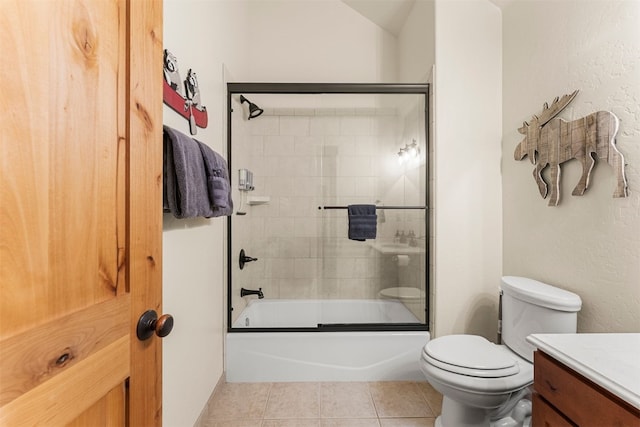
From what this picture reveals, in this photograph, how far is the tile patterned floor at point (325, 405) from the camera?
1.66m

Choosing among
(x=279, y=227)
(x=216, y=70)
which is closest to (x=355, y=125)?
(x=279, y=227)

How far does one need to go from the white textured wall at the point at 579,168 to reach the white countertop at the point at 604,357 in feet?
1.30

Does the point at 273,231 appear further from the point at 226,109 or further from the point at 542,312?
the point at 542,312

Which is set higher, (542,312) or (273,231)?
(273,231)

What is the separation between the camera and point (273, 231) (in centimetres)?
274

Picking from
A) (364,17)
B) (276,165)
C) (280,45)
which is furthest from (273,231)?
(364,17)

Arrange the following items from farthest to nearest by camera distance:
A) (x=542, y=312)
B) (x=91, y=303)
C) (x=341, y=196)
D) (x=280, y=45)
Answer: (x=280, y=45) → (x=341, y=196) → (x=542, y=312) → (x=91, y=303)

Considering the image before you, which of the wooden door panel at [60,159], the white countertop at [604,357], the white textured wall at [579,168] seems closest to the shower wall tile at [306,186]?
the white textured wall at [579,168]

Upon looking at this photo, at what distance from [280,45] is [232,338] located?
2554 millimetres

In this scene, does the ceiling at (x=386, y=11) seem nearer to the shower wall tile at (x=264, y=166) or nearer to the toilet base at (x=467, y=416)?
the shower wall tile at (x=264, y=166)

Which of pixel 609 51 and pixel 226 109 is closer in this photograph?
pixel 609 51

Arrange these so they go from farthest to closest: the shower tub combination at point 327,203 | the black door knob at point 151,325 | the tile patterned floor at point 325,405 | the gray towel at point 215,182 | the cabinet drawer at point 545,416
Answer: the shower tub combination at point 327,203 < the tile patterned floor at point 325,405 < the gray towel at point 215,182 < the cabinet drawer at point 545,416 < the black door knob at point 151,325

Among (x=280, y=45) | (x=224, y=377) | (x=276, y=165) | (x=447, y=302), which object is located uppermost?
(x=280, y=45)

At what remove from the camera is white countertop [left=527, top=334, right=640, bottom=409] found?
Answer: 2.43 feet
